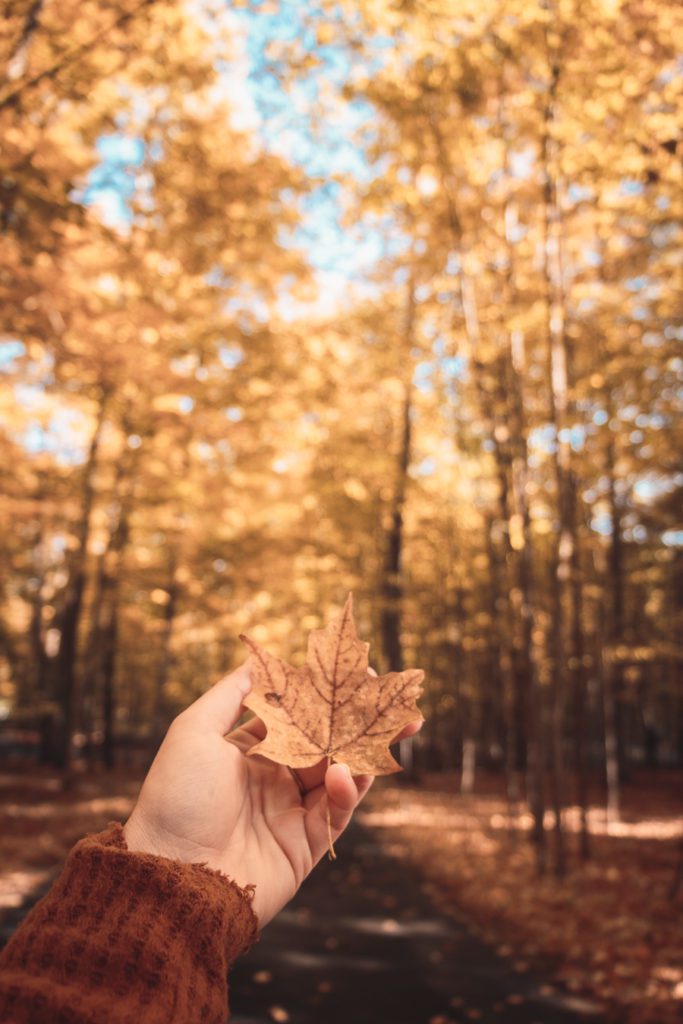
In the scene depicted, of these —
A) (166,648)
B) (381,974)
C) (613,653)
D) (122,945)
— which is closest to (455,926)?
(381,974)

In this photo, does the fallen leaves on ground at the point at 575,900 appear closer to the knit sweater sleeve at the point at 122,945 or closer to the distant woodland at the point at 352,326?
the distant woodland at the point at 352,326

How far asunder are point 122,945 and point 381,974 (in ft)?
16.1

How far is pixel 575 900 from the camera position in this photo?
262 inches

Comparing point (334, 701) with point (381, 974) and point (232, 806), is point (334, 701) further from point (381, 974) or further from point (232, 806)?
point (381, 974)

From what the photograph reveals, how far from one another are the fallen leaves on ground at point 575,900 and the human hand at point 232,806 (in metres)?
3.98

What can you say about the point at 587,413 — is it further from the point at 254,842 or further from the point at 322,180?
the point at 254,842

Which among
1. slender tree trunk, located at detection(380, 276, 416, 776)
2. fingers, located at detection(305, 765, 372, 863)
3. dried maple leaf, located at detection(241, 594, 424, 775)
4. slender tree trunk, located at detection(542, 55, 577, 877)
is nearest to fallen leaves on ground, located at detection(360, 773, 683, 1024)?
slender tree trunk, located at detection(542, 55, 577, 877)

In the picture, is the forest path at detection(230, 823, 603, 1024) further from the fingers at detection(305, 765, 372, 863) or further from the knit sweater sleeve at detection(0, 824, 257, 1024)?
the knit sweater sleeve at detection(0, 824, 257, 1024)

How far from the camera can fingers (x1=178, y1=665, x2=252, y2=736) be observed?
4.80 feet

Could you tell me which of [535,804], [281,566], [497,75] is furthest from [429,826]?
[497,75]

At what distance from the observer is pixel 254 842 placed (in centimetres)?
157

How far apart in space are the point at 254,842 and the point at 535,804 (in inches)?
281

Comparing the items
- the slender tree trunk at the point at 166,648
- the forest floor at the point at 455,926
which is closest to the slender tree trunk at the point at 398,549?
the forest floor at the point at 455,926

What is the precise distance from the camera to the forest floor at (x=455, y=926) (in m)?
4.55
